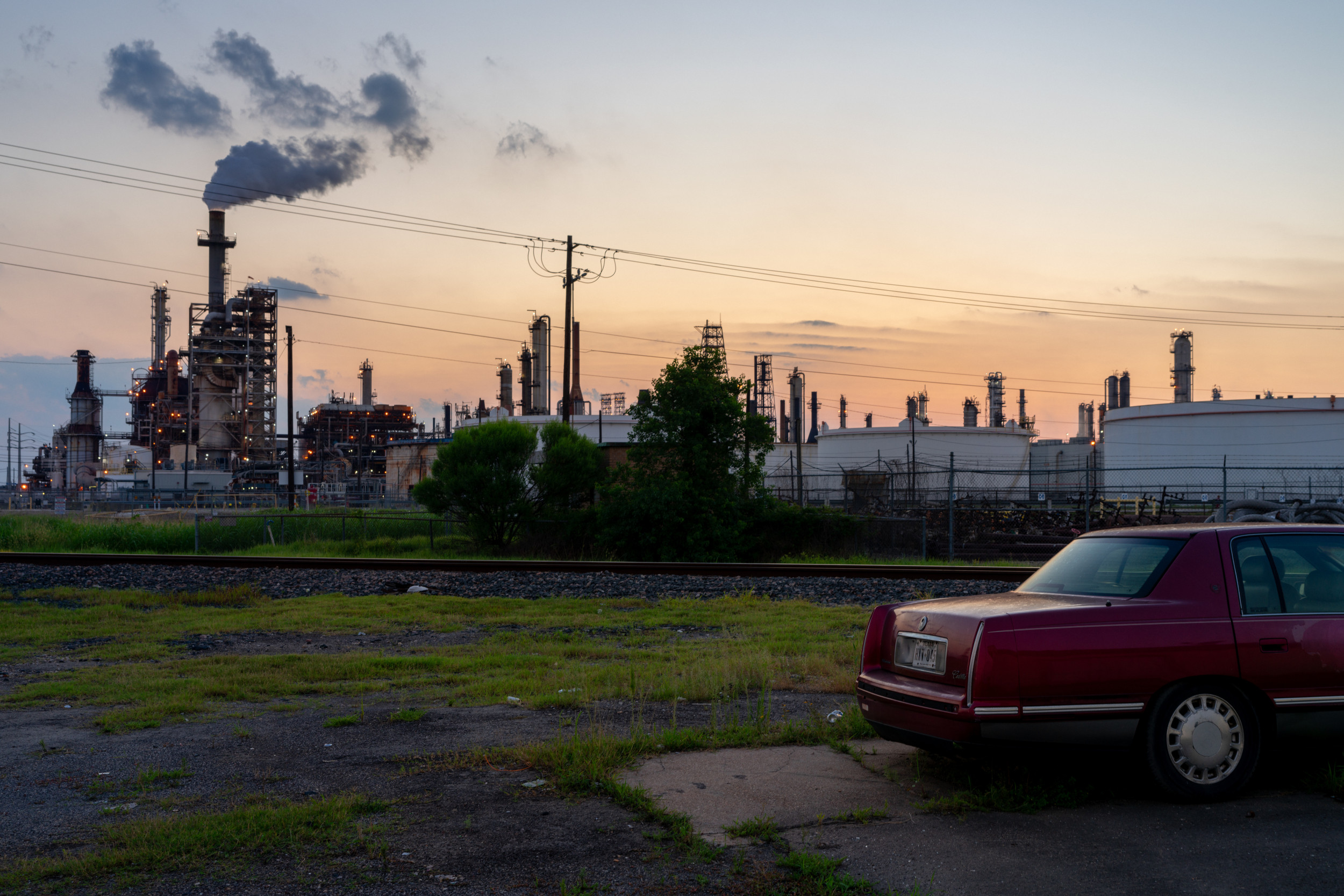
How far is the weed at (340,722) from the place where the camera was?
730 centimetres

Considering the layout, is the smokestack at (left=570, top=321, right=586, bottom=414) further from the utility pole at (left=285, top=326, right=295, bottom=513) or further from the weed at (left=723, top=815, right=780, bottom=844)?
the weed at (left=723, top=815, right=780, bottom=844)

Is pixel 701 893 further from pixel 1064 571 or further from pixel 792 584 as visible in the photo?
pixel 792 584

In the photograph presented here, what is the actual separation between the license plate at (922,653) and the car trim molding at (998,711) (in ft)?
1.11

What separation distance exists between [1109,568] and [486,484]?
24280 millimetres

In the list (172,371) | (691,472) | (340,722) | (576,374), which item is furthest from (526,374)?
(340,722)

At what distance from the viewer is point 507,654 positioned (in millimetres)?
10438

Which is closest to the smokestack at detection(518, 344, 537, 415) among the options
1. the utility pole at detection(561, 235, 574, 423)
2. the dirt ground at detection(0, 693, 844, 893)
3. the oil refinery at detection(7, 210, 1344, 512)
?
the oil refinery at detection(7, 210, 1344, 512)

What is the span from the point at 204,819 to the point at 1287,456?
4932 centimetres

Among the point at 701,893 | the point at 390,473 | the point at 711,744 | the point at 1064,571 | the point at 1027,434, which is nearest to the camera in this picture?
the point at 701,893

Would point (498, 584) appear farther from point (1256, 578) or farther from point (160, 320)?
point (160, 320)

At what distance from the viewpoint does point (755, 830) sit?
4844mm

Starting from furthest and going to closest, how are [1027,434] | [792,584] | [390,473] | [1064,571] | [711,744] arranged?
[390,473]
[1027,434]
[792,584]
[711,744]
[1064,571]

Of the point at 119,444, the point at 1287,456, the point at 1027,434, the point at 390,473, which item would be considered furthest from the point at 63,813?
the point at 119,444

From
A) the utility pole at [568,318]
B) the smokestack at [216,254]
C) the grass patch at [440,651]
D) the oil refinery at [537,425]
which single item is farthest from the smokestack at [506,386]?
the grass patch at [440,651]
